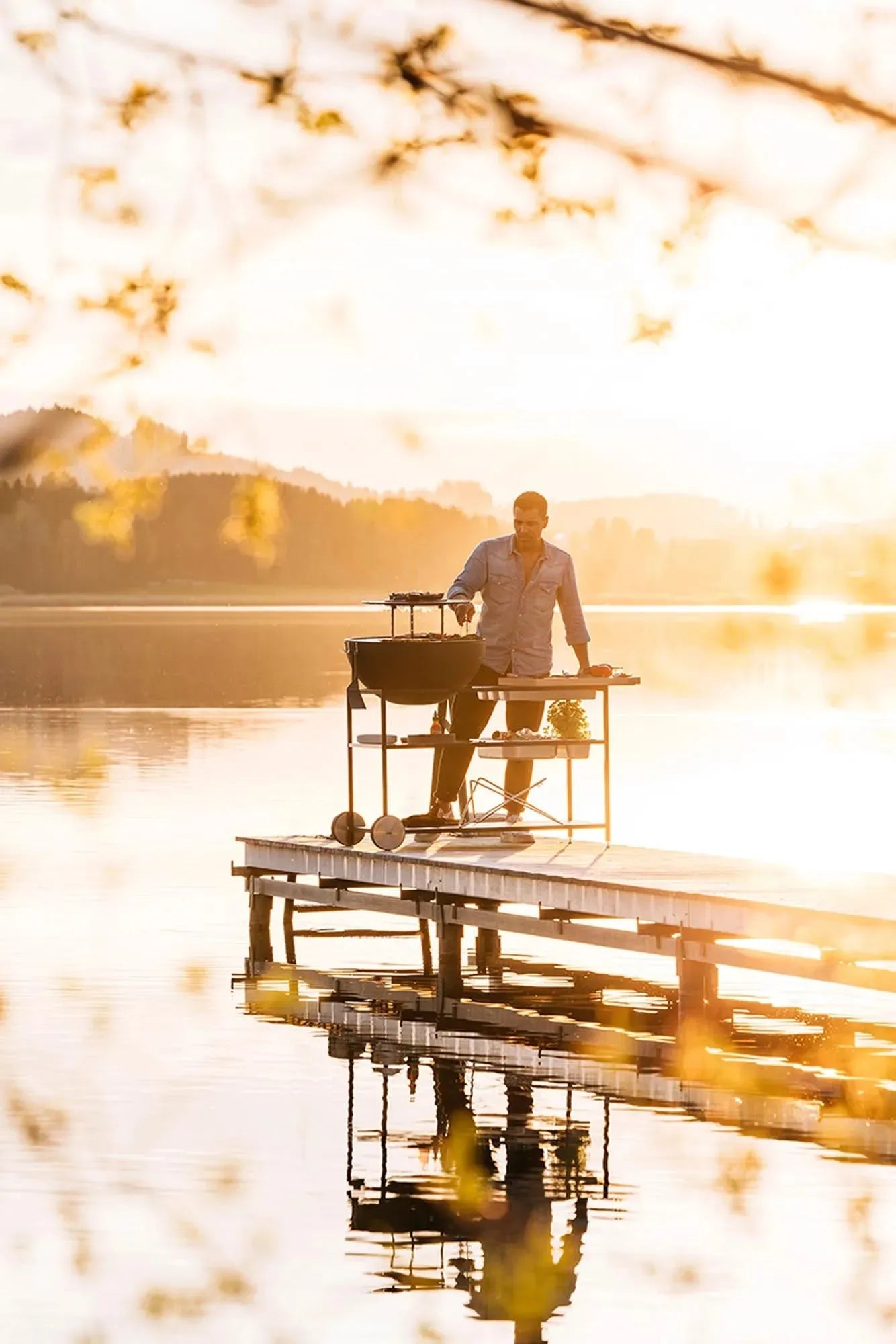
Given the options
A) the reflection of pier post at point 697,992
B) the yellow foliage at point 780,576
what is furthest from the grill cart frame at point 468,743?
the yellow foliage at point 780,576

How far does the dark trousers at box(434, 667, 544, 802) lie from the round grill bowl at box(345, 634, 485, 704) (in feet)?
0.89

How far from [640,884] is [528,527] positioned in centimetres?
248

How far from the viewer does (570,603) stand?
597 inches

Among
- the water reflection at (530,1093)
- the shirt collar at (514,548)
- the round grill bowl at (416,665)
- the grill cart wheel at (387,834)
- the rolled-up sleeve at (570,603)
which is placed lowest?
the water reflection at (530,1093)

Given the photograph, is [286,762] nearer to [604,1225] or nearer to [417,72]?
[604,1225]

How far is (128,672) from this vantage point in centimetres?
7250

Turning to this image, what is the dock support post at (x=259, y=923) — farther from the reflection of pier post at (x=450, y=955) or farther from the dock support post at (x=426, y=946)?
the reflection of pier post at (x=450, y=955)

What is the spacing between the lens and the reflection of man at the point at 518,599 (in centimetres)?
1515

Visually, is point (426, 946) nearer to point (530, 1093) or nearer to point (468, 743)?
point (468, 743)

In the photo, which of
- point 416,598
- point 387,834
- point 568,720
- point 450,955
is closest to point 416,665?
point 416,598

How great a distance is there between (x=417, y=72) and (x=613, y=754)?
3488cm

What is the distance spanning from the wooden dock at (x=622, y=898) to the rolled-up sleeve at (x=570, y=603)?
56.4 inches

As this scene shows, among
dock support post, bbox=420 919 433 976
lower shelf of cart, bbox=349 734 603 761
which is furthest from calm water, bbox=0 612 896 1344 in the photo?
lower shelf of cart, bbox=349 734 603 761

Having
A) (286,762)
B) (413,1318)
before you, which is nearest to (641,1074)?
(413,1318)
